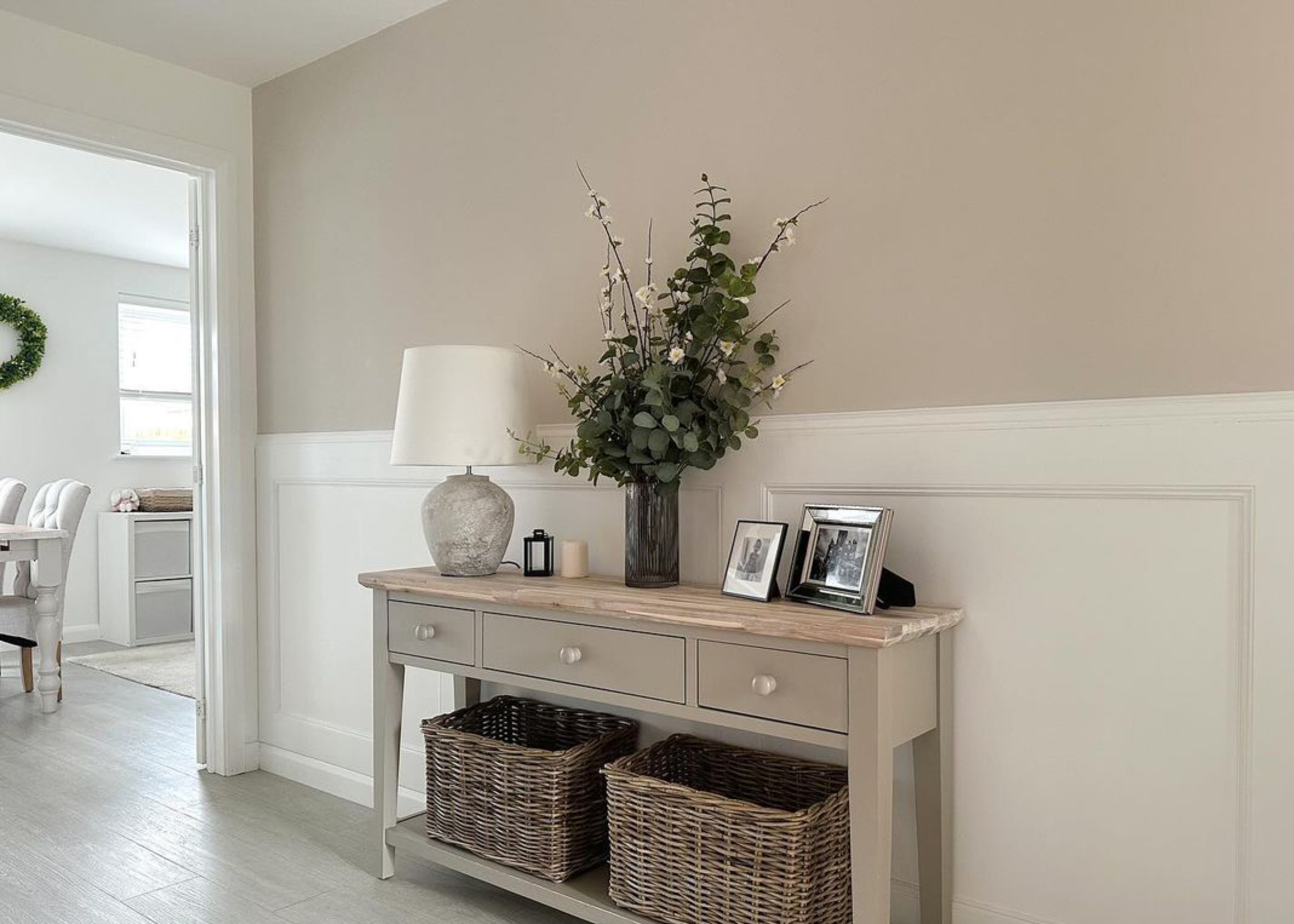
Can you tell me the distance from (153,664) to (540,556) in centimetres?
390

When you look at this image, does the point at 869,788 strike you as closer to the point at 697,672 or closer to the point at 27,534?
the point at 697,672

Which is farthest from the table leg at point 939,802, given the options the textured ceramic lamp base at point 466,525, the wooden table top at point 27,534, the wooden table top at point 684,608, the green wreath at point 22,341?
the green wreath at point 22,341

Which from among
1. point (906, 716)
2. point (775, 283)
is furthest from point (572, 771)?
point (775, 283)

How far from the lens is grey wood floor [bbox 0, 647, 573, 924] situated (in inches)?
91.6

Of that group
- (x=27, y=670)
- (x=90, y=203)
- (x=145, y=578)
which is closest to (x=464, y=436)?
(x=27, y=670)

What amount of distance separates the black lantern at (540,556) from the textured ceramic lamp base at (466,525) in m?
0.07

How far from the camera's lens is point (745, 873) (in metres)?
1.84

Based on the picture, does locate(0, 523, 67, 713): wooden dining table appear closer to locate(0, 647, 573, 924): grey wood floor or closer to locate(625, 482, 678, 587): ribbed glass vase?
locate(0, 647, 573, 924): grey wood floor

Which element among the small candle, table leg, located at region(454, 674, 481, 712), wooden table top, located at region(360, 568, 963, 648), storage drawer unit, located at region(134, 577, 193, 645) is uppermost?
the small candle

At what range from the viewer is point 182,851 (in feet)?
8.82

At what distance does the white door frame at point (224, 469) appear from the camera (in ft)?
11.2

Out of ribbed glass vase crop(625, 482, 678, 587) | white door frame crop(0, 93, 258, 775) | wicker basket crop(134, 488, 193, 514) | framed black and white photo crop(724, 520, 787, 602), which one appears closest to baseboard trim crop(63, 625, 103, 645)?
wicker basket crop(134, 488, 193, 514)

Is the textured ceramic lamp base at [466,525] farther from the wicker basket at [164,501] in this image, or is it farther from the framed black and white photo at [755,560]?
the wicker basket at [164,501]

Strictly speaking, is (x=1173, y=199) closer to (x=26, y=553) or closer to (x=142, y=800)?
(x=142, y=800)
